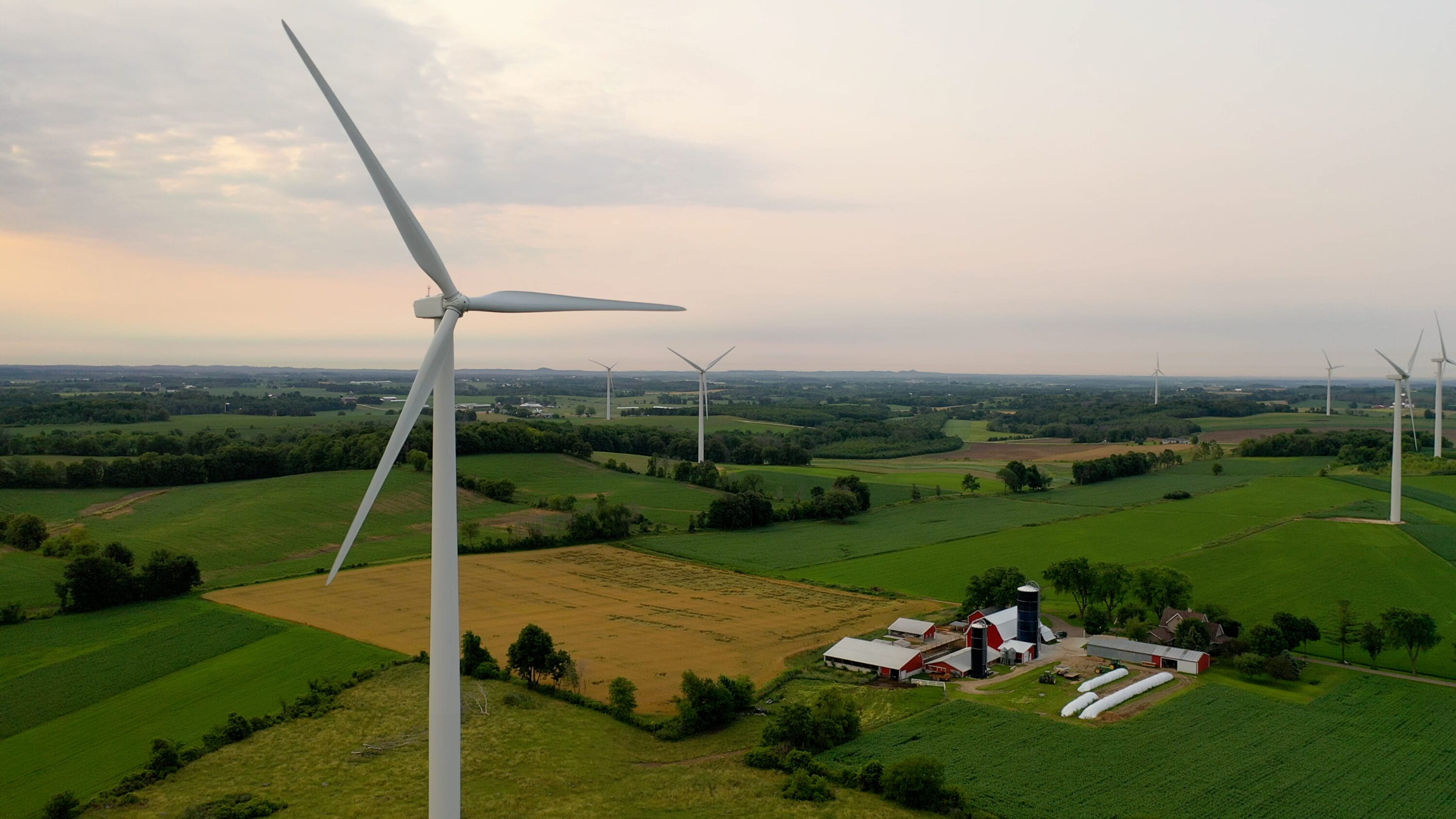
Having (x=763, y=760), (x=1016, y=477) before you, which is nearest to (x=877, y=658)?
(x=763, y=760)

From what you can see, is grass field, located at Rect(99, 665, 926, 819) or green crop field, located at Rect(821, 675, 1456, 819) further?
green crop field, located at Rect(821, 675, 1456, 819)

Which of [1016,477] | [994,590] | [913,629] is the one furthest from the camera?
[1016,477]

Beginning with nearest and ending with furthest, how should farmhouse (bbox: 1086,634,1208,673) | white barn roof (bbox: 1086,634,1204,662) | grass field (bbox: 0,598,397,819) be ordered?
1. grass field (bbox: 0,598,397,819)
2. farmhouse (bbox: 1086,634,1208,673)
3. white barn roof (bbox: 1086,634,1204,662)

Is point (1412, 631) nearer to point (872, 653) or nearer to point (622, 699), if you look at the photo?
point (872, 653)

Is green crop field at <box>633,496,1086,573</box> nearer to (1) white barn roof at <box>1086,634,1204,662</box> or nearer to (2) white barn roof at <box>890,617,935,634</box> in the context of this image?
(2) white barn roof at <box>890,617,935,634</box>

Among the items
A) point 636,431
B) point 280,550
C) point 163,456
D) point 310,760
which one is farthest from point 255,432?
point 310,760

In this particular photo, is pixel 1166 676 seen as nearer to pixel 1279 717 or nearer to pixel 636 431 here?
pixel 1279 717

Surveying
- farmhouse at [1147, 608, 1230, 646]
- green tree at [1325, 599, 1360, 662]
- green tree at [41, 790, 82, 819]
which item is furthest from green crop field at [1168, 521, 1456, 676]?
green tree at [41, 790, 82, 819]

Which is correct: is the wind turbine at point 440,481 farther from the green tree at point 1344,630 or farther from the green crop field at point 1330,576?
the green crop field at point 1330,576
